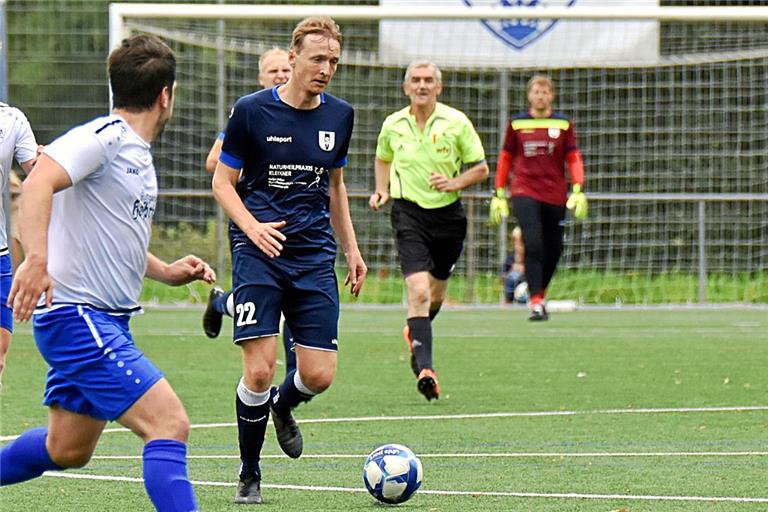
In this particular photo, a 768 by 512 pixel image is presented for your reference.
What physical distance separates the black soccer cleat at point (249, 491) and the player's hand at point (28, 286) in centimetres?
187

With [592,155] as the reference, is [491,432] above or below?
below

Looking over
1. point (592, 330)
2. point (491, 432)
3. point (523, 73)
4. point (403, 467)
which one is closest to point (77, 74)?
point (523, 73)

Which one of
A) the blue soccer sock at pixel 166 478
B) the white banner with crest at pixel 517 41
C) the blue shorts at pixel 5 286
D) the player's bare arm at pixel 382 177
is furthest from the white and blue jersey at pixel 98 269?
the white banner with crest at pixel 517 41

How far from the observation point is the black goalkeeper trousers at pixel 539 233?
15719 millimetres

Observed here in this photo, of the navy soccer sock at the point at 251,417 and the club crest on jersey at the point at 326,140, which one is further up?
the club crest on jersey at the point at 326,140

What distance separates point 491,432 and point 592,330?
297 inches

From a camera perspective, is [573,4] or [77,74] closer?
[573,4]

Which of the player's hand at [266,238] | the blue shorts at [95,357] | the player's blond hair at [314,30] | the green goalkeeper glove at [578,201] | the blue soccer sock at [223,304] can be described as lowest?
the blue soccer sock at [223,304]

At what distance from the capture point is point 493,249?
73.6ft

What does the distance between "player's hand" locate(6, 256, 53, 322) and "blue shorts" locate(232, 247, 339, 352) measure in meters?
2.06

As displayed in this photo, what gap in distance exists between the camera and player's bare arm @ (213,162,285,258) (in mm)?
6539

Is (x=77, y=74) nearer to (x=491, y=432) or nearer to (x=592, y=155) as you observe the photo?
(x=592, y=155)

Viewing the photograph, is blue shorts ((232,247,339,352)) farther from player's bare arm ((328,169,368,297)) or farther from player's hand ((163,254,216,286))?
player's hand ((163,254,216,286))

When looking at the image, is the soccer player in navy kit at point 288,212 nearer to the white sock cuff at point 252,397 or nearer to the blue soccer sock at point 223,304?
the white sock cuff at point 252,397
